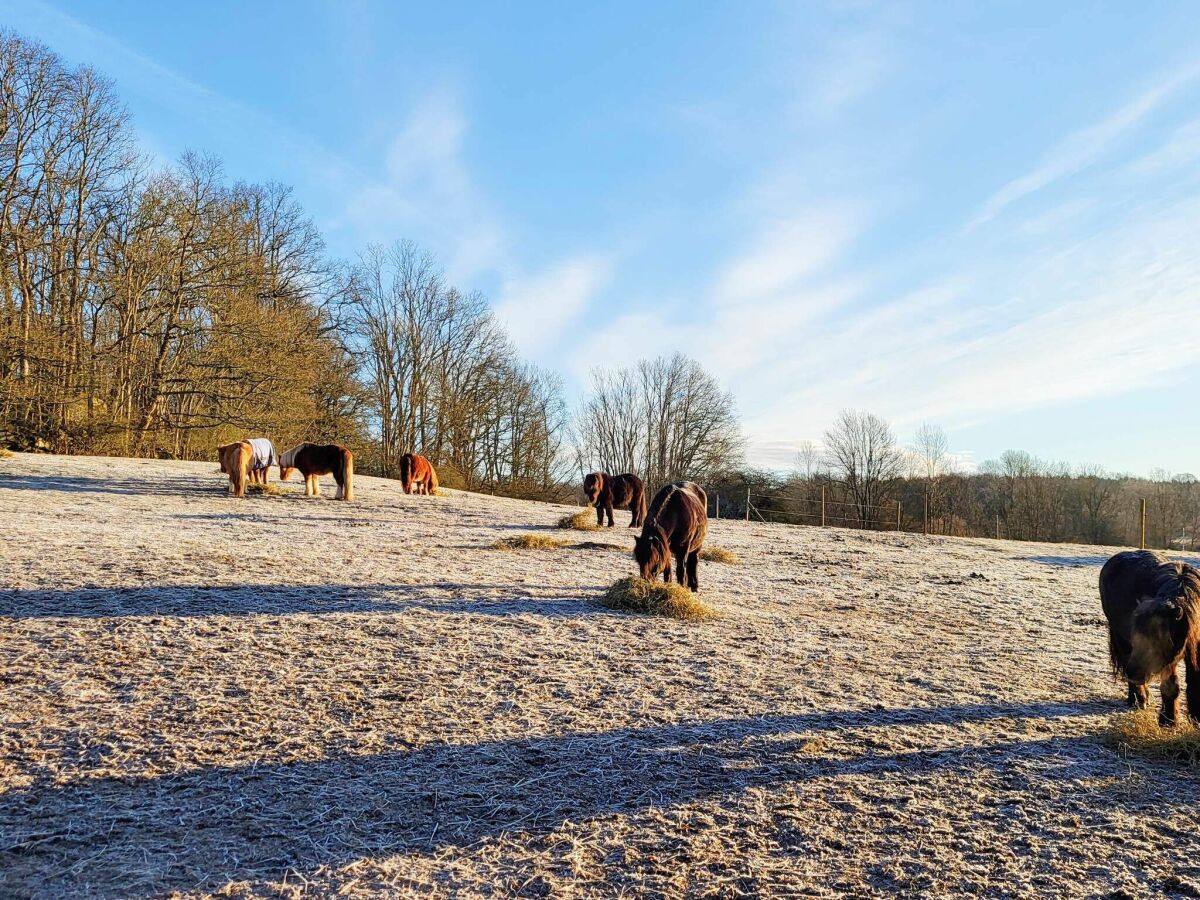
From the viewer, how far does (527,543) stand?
12.1 metres

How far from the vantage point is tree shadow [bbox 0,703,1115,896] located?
9.54 ft

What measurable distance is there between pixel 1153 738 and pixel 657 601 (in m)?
4.39

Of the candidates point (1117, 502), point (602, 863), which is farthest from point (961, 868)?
point (1117, 502)

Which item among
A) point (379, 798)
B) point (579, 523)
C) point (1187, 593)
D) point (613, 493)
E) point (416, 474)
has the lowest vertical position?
point (379, 798)

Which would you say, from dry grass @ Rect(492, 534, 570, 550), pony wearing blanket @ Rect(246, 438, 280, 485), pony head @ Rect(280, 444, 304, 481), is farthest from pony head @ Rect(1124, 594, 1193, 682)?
pony head @ Rect(280, 444, 304, 481)

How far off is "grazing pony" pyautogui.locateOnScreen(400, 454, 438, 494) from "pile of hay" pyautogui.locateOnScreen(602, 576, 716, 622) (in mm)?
14628

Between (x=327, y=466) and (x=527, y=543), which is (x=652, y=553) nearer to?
(x=527, y=543)

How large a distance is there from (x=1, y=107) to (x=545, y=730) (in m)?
30.4

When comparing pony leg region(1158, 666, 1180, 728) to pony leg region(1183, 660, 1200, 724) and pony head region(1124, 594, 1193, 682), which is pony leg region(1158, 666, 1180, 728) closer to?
pony leg region(1183, 660, 1200, 724)

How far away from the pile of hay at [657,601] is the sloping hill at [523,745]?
32 centimetres

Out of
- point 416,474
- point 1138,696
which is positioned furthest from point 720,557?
point 416,474

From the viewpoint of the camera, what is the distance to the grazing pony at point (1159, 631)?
4766mm

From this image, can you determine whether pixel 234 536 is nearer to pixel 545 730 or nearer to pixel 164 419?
pixel 545 730

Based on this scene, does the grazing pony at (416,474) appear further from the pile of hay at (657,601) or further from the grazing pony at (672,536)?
the pile of hay at (657,601)
